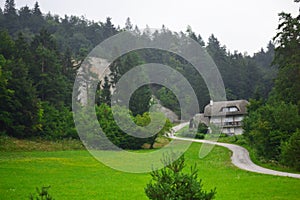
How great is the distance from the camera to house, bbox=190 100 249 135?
6475 cm

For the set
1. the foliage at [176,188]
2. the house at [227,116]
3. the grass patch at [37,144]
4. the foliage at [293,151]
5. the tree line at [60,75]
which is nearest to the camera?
the foliage at [176,188]

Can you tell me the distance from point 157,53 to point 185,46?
13499 mm

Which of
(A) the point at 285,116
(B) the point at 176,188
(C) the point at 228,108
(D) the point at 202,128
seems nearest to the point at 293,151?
(A) the point at 285,116

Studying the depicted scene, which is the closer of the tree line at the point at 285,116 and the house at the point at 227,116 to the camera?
the tree line at the point at 285,116

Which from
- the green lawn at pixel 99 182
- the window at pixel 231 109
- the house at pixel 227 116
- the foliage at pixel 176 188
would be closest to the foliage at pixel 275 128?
the green lawn at pixel 99 182

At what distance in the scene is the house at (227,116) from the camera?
212 feet

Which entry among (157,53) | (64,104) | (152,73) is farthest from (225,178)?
(157,53)

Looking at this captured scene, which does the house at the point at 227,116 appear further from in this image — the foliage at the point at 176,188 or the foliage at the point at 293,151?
the foliage at the point at 176,188

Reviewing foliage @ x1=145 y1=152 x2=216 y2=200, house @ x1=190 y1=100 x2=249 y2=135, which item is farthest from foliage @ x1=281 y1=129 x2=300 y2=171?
house @ x1=190 y1=100 x2=249 y2=135

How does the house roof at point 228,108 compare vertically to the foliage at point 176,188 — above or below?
above

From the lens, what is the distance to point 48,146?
37.9 m

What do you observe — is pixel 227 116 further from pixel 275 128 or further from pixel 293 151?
pixel 293 151

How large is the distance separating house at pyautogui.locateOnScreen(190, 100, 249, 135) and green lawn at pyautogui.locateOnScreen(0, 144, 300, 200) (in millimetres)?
39345

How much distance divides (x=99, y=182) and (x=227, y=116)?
50758mm
